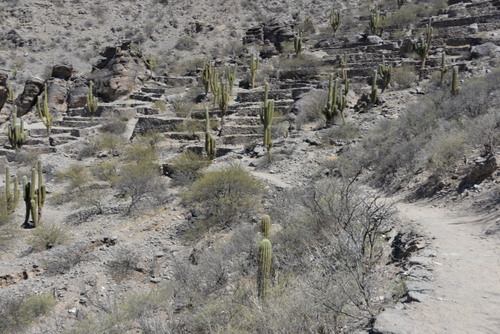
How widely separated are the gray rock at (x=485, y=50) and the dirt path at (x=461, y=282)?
19.7 metres

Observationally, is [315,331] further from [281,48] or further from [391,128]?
[281,48]

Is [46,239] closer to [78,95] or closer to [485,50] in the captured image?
[78,95]

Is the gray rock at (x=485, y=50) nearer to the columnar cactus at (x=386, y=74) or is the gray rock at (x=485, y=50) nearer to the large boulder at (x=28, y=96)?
the columnar cactus at (x=386, y=74)

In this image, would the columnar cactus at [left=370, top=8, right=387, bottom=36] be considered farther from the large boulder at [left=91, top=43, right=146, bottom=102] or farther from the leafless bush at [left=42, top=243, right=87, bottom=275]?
the leafless bush at [left=42, top=243, right=87, bottom=275]

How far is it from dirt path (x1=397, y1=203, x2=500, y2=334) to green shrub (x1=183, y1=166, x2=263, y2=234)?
5.06 meters

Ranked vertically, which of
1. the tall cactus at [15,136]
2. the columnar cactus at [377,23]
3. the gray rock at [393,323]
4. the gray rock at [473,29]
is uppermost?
the columnar cactus at [377,23]

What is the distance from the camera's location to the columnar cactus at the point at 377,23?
35906 millimetres

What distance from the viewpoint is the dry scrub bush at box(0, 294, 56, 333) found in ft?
26.7

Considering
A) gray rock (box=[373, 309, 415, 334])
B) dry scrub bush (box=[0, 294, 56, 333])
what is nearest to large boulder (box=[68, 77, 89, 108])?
dry scrub bush (box=[0, 294, 56, 333])

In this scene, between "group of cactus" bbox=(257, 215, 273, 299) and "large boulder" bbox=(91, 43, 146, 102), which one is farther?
"large boulder" bbox=(91, 43, 146, 102)

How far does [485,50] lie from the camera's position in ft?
82.4

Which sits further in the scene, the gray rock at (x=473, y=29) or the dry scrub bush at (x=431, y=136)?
the gray rock at (x=473, y=29)

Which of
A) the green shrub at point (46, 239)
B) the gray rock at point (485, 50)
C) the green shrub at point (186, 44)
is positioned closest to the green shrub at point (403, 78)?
the gray rock at point (485, 50)

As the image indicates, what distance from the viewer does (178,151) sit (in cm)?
2117
